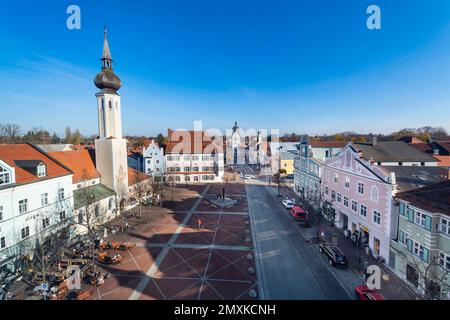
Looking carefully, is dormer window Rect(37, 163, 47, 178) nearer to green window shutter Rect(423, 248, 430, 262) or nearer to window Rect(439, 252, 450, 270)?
green window shutter Rect(423, 248, 430, 262)

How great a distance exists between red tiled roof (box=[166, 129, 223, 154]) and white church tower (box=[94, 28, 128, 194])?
23.5m

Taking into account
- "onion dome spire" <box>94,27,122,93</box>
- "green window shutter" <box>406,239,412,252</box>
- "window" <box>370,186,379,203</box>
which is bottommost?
"green window shutter" <box>406,239,412,252</box>

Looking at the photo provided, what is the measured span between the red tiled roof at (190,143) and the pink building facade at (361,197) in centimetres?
3338

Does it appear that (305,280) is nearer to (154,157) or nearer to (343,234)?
(343,234)

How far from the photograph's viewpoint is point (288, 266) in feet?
66.9

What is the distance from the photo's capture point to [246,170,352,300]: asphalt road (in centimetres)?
1680

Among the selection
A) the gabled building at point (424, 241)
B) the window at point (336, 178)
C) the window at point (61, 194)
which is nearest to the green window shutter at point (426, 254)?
the gabled building at point (424, 241)

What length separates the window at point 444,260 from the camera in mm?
14766

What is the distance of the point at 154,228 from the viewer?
29234 millimetres

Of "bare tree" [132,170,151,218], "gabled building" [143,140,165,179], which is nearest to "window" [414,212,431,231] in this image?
"bare tree" [132,170,151,218]

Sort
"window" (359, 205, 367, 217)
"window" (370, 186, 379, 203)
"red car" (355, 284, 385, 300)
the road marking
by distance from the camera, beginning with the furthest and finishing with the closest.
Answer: "window" (359, 205, 367, 217), "window" (370, 186, 379, 203), the road marking, "red car" (355, 284, 385, 300)

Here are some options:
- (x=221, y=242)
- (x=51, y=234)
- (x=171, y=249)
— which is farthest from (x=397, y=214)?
(x=51, y=234)

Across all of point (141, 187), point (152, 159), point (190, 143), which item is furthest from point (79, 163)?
point (190, 143)
